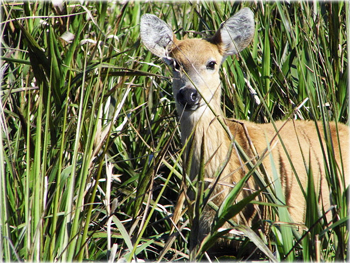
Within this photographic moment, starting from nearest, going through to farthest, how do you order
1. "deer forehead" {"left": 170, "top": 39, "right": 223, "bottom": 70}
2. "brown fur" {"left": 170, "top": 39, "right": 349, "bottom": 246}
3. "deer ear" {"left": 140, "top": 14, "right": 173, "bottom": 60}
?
"brown fur" {"left": 170, "top": 39, "right": 349, "bottom": 246}
"deer forehead" {"left": 170, "top": 39, "right": 223, "bottom": 70}
"deer ear" {"left": 140, "top": 14, "right": 173, "bottom": 60}

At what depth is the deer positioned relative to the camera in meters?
2.98

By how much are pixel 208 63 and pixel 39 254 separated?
1784 millimetres

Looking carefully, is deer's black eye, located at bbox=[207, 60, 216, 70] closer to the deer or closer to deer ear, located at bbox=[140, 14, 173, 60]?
the deer

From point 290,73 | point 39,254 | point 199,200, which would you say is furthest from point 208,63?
point 39,254

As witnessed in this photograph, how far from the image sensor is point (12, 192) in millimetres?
2645

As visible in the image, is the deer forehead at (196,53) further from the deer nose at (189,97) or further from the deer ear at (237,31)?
the deer nose at (189,97)

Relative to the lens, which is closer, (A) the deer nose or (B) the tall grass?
(B) the tall grass

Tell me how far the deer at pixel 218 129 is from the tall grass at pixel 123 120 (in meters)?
0.16

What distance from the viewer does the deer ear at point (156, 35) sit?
3400 millimetres

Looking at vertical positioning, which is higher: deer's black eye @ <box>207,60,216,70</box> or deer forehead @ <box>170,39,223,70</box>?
deer forehead @ <box>170,39,223,70</box>

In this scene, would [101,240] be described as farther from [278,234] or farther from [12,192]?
[278,234]

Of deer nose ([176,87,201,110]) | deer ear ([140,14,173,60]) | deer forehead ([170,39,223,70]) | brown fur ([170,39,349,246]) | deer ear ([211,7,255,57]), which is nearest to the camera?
deer nose ([176,87,201,110])

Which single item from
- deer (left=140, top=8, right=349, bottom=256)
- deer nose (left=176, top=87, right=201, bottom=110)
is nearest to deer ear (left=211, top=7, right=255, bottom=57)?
deer (left=140, top=8, right=349, bottom=256)

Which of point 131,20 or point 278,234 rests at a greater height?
point 131,20
